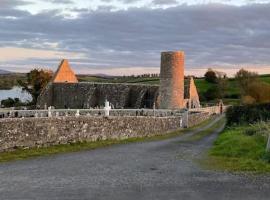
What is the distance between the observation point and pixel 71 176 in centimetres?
1619

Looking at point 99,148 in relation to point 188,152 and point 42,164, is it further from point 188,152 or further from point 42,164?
point 42,164

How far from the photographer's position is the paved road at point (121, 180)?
13.3m

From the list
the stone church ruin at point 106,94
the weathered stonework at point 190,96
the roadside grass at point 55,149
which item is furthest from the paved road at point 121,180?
the weathered stonework at point 190,96

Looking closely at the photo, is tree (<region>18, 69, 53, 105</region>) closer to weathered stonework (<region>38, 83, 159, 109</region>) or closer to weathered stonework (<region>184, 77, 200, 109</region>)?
weathered stonework (<region>38, 83, 159, 109</region>)

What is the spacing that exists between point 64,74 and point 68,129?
5208 cm

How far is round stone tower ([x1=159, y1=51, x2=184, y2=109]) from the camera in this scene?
4975 centimetres

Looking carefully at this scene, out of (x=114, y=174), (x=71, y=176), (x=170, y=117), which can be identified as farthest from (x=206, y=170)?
(x=170, y=117)

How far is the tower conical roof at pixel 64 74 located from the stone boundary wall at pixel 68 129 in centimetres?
4181

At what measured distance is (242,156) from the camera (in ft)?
68.7

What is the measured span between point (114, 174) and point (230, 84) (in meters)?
94.1

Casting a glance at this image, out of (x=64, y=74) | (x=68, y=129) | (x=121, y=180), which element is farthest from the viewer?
(x=64, y=74)

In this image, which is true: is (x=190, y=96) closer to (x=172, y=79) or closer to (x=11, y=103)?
(x=172, y=79)

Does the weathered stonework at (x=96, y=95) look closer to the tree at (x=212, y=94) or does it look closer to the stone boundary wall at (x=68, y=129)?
the stone boundary wall at (x=68, y=129)

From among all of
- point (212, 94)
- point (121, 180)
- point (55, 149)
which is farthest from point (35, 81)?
point (121, 180)
